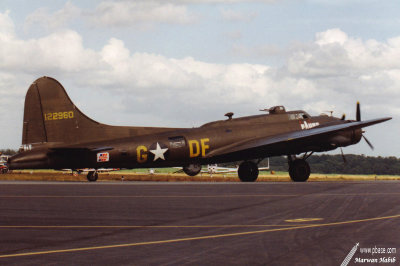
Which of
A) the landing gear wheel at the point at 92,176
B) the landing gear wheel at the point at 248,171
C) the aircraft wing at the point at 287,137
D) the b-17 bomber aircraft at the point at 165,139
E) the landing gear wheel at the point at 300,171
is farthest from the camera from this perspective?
the landing gear wheel at the point at 92,176

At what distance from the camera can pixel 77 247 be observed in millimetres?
11844

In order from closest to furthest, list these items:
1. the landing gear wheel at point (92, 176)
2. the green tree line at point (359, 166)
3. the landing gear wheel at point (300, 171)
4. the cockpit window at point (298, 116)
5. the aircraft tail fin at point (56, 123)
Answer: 1. the aircraft tail fin at point (56, 123)
2. the landing gear wheel at point (300, 171)
3. the cockpit window at point (298, 116)
4. the landing gear wheel at point (92, 176)
5. the green tree line at point (359, 166)

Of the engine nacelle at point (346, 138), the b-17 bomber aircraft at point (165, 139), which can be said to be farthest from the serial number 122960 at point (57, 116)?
the engine nacelle at point (346, 138)

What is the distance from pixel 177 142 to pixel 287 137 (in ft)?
30.6

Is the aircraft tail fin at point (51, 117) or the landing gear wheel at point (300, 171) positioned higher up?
the aircraft tail fin at point (51, 117)

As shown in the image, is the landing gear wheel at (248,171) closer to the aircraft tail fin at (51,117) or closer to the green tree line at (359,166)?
the aircraft tail fin at (51,117)

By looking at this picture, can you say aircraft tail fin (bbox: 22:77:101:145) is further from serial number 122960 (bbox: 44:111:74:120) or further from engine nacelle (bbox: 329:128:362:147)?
engine nacelle (bbox: 329:128:362:147)

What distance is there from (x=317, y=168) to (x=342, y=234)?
160 m

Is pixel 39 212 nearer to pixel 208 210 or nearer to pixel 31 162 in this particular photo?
pixel 208 210

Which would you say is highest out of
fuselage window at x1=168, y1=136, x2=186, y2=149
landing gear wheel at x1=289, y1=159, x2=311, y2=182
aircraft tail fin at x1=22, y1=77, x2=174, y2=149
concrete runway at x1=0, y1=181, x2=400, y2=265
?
aircraft tail fin at x1=22, y1=77, x2=174, y2=149

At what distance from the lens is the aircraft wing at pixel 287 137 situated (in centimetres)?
4178

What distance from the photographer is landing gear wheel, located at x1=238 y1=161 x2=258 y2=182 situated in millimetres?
43875

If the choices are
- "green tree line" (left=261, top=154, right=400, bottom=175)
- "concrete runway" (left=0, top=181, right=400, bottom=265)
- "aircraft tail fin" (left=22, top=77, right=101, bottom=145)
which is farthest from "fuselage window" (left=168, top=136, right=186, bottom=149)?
"green tree line" (left=261, top=154, right=400, bottom=175)

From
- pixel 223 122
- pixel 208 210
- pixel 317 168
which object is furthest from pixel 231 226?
pixel 317 168
